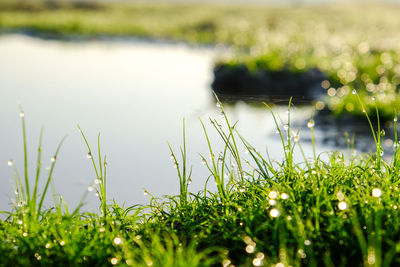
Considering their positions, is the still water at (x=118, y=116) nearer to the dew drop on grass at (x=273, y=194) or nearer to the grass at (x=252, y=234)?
the grass at (x=252, y=234)

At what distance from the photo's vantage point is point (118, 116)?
808 cm

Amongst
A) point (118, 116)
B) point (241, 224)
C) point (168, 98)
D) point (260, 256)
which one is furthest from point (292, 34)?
point (260, 256)

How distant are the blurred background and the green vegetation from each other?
0.20ft

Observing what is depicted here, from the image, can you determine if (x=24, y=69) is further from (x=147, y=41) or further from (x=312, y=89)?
(x=147, y=41)

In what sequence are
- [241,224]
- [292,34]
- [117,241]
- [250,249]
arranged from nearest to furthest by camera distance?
[250,249] < [117,241] < [241,224] < [292,34]

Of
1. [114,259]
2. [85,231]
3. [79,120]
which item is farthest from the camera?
[79,120]

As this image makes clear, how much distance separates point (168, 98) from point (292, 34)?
22.7ft

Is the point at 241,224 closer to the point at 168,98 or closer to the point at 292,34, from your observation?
the point at 168,98

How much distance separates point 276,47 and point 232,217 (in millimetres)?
10417

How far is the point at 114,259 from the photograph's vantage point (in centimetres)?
259

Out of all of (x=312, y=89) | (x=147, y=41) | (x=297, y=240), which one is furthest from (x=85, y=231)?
(x=147, y=41)

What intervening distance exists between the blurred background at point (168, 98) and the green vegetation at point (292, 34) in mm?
61

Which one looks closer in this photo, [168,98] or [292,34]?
[168,98]

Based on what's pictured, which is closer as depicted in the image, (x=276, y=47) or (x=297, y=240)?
(x=297, y=240)
